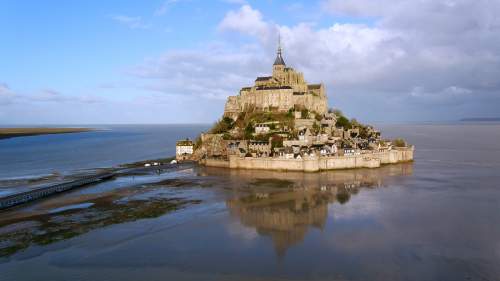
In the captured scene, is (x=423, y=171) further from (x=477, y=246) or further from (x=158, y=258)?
(x=158, y=258)

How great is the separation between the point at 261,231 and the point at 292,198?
32.1 ft

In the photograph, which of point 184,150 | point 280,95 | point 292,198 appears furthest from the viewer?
point 280,95

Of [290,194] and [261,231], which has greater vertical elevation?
[290,194]

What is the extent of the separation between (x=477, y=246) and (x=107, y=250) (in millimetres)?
21157

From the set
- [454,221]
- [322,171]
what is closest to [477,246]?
[454,221]

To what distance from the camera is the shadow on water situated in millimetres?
28188

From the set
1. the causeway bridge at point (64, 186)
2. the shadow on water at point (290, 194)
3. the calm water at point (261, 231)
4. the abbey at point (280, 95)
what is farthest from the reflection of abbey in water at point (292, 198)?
the abbey at point (280, 95)

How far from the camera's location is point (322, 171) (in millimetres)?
50656

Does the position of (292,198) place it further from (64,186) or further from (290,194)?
(64,186)

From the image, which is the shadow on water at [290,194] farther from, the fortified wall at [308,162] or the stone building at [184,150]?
the stone building at [184,150]

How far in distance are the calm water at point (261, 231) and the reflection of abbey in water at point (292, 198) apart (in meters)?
0.11

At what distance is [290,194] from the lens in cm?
3816

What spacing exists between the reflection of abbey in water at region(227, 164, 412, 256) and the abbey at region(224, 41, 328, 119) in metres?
19.7

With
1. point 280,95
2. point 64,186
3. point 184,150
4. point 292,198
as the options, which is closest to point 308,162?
point 292,198
